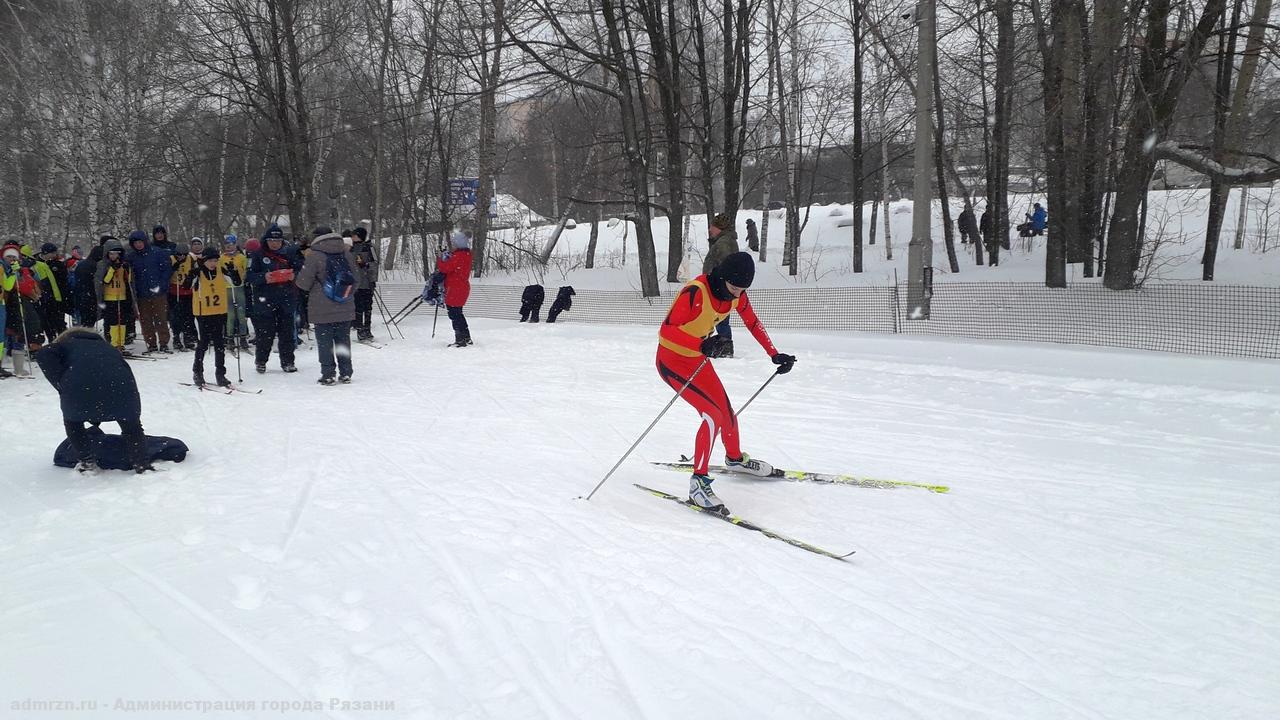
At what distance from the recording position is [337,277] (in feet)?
33.9

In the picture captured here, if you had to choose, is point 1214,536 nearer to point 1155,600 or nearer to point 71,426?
point 1155,600

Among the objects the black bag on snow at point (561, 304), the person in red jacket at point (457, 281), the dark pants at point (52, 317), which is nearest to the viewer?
the dark pants at point (52, 317)

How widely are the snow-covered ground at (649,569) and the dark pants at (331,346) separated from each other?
1862 millimetres

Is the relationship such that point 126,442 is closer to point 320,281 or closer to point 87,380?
point 87,380

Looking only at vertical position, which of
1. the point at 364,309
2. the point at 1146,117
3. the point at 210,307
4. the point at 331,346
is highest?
the point at 1146,117

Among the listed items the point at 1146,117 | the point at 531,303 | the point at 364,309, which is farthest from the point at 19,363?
the point at 1146,117

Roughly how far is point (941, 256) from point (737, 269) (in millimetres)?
25784

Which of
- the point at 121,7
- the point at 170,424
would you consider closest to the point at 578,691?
the point at 170,424

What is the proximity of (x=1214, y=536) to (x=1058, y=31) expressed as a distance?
13.8m

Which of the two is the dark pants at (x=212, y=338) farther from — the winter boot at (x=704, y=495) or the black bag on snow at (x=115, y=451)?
the winter boot at (x=704, y=495)

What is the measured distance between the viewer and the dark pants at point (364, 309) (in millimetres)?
14492

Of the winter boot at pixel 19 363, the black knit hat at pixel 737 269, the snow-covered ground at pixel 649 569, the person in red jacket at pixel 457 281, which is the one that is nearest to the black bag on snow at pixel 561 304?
the person in red jacket at pixel 457 281

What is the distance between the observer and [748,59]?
20516mm

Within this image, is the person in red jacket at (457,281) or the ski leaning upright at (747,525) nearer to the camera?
the ski leaning upright at (747,525)
